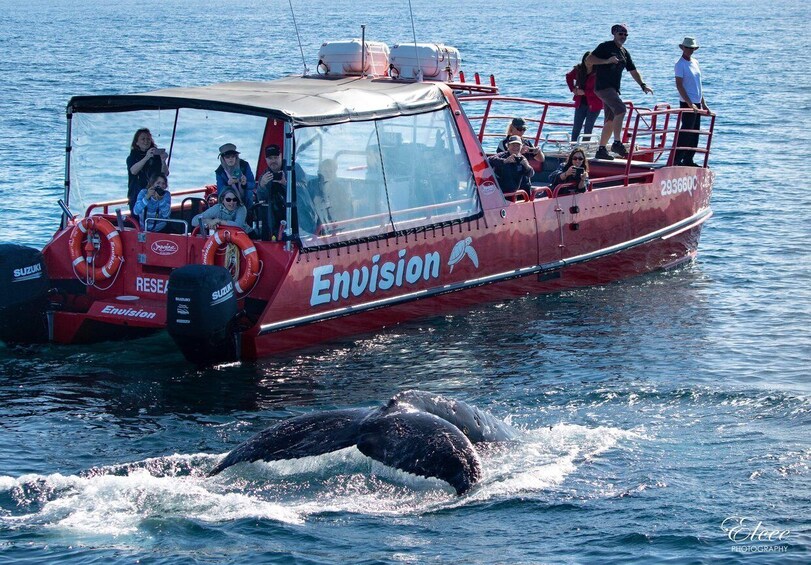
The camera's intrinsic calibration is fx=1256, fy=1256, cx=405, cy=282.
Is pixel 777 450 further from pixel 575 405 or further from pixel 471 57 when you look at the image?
pixel 471 57

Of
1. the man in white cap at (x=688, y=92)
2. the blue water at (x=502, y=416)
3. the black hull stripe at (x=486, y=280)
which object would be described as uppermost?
the man in white cap at (x=688, y=92)

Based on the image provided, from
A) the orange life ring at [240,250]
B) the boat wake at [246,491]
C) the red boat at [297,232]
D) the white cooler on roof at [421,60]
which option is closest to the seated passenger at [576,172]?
the red boat at [297,232]

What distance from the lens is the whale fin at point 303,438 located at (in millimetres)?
9156

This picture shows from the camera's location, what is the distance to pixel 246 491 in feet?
30.6

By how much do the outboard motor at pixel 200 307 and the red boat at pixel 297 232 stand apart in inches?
0.7

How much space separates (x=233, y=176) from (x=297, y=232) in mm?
1275

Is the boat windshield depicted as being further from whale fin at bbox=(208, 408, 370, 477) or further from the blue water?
whale fin at bbox=(208, 408, 370, 477)

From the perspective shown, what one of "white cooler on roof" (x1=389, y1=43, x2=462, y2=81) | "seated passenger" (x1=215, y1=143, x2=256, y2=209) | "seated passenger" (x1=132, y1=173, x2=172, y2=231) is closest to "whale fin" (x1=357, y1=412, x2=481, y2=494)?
"seated passenger" (x1=215, y1=143, x2=256, y2=209)

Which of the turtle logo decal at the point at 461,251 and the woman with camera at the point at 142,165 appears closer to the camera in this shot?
the woman with camera at the point at 142,165

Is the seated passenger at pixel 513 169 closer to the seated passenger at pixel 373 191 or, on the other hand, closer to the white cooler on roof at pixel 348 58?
the white cooler on roof at pixel 348 58

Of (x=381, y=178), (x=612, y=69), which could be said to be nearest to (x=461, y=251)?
(x=381, y=178)

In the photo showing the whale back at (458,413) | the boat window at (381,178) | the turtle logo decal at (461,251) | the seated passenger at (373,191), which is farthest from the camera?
the turtle logo decal at (461,251)

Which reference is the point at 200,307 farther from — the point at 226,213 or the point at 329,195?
the point at 329,195

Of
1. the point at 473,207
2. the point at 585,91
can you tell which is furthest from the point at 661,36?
the point at 473,207
